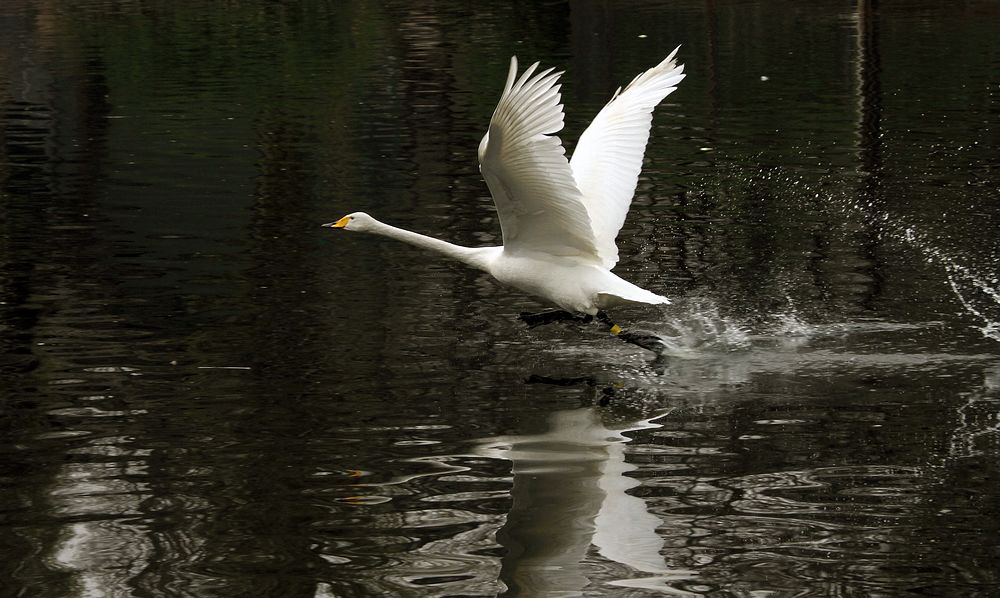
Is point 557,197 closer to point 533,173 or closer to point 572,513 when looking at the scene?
point 533,173

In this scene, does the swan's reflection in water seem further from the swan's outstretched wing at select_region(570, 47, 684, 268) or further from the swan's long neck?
the swan's outstretched wing at select_region(570, 47, 684, 268)

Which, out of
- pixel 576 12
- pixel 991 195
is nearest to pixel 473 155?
pixel 991 195

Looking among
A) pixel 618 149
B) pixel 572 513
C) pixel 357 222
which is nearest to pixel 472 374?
pixel 357 222

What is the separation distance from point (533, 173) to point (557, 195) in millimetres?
405

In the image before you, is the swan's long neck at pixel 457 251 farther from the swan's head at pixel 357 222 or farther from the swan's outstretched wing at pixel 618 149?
the swan's outstretched wing at pixel 618 149

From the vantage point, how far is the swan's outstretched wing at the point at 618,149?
1017 centimetres

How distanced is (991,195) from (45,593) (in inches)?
457

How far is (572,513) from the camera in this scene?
6.91 m

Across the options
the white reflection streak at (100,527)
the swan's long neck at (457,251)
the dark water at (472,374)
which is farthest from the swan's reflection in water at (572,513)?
the swan's long neck at (457,251)

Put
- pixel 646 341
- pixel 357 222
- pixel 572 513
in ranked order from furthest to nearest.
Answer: pixel 357 222, pixel 646 341, pixel 572 513

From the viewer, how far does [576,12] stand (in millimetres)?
40938

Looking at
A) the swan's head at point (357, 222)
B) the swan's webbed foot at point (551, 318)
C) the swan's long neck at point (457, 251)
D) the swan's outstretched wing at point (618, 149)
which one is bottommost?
→ the swan's webbed foot at point (551, 318)

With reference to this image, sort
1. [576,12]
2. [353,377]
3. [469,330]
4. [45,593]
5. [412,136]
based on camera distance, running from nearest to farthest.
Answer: [45,593] < [353,377] < [469,330] < [412,136] < [576,12]

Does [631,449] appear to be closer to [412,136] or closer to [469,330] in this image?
[469,330]
